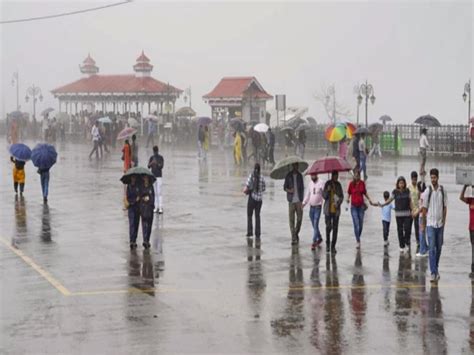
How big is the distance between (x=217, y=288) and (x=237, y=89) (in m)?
40.3

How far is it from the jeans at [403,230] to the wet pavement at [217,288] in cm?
29

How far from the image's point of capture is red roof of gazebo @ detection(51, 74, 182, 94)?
59.3 metres

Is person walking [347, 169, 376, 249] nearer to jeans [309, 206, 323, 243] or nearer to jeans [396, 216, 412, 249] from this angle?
jeans [309, 206, 323, 243]

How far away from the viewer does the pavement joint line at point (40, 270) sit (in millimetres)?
12766

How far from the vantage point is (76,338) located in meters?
10.1

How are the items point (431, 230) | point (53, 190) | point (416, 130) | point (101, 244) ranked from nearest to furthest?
point (431, 230) < point (101, 244) < point (53, 190) < point (416, 130)

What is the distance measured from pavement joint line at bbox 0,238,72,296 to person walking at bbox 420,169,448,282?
16.8 ft

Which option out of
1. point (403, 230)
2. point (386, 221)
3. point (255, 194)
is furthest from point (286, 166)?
point (403, 230)

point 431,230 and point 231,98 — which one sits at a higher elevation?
point 231,98

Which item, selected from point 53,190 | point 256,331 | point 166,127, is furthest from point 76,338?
point 166,127

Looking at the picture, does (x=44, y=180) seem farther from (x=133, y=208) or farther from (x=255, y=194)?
(x=255, y=194)

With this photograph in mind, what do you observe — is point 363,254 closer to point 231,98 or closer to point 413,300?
point 413,300

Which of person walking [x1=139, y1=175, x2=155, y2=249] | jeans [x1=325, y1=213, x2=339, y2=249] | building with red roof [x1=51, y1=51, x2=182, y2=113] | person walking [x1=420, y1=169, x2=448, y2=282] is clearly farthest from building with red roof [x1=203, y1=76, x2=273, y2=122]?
person walking [x1=420, y1=169, x2=448, y2=282]

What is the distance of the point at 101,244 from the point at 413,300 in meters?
6.61
